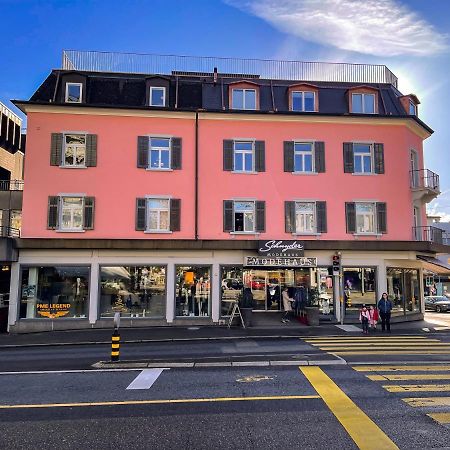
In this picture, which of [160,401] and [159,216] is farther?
[159,216]

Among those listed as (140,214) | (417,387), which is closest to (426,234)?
(140,214)

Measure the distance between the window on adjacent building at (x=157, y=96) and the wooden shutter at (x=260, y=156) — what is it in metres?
5.45

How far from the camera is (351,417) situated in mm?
7000

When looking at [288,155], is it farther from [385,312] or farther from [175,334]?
[175,334]

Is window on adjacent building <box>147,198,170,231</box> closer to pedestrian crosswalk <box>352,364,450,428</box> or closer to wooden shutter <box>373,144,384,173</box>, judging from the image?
wooden shutter <box>373,144,384,173</box>

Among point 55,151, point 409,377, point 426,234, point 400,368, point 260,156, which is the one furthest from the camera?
point 426,234

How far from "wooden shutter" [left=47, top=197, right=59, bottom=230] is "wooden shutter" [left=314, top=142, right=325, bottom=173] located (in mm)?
13301

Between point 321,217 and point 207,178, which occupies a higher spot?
point 207,178

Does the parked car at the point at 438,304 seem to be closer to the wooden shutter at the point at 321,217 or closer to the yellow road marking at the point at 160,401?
the wooden shutter at the point at 321,217

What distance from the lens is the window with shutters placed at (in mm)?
21906

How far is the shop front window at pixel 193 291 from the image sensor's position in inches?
855

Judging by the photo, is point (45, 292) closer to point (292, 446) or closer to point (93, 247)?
point (93, 247)

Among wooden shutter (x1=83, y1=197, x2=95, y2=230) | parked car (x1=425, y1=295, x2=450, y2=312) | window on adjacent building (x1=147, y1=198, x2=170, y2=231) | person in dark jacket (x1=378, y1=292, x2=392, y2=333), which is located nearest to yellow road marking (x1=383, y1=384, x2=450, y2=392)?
person in dark jacket (x1=378, y1=292, x2=392, y2=333)

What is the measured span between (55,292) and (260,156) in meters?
12.3
